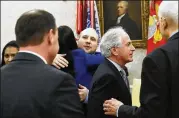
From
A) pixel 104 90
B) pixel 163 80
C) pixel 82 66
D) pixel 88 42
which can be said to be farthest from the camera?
pixel 88 42

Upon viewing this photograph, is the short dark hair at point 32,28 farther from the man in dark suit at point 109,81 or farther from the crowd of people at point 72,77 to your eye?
the man in dark suit at point 109,81

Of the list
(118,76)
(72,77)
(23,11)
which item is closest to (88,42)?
(118,76)

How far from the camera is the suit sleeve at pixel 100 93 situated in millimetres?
2855

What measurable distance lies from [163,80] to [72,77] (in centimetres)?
64

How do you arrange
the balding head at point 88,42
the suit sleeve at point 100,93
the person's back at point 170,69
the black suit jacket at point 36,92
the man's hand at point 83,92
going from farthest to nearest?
the balding head at point 88,42 < the man's hand at point 83,92 < the suit sleeve at point 100,93 < the person's back at point 170,69 < the black suit jacket at point 36,92

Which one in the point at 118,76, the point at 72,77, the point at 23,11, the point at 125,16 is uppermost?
the point at 23,11

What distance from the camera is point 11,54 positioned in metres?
4.46

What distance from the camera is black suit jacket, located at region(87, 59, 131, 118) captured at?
2.86 meters

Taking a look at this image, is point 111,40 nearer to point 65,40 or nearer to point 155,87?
Answer: point 65,40

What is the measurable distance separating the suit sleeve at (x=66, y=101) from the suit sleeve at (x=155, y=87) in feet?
1.90

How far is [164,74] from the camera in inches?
86.2

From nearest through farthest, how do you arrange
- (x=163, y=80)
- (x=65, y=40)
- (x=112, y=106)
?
(x=163, y=80) < (x=112, y=106) < (x=65, y=40)

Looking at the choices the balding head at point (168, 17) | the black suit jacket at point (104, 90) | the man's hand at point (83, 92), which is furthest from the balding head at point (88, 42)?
the balding head at point (168, 17)

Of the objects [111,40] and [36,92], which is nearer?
[36,92]
